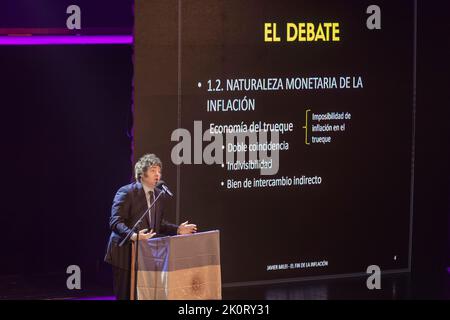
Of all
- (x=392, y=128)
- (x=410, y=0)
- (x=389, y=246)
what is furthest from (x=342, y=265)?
(x=410, y=0)

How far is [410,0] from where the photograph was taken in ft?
31.7

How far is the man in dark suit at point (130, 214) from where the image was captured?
7652 millimetres

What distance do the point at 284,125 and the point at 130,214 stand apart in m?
2.24

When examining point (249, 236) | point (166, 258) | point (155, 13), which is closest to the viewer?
point (166, 258)

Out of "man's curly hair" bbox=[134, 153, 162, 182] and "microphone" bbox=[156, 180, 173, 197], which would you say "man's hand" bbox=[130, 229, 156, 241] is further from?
"man's curly hair" bbox=[134, 153, 162, 182]

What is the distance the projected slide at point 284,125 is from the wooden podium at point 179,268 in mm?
1594

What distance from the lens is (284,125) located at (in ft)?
30.7

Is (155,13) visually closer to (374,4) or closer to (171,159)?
(171,159)

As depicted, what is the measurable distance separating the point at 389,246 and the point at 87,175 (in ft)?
10.2
